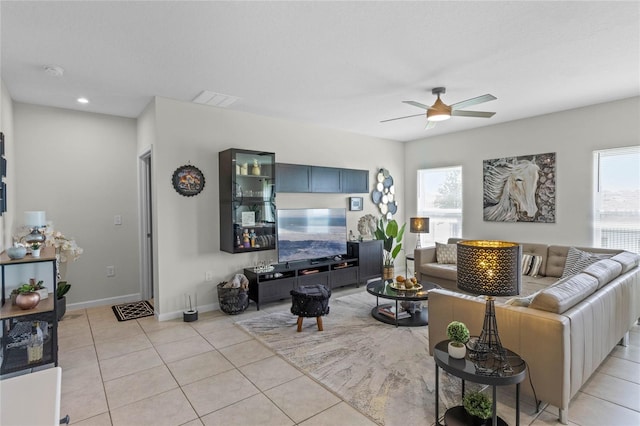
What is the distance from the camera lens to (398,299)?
3.65m

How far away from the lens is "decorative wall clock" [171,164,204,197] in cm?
414

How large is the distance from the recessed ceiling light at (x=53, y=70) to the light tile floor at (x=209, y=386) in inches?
104

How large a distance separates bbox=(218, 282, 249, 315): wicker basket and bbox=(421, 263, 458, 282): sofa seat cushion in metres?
2.70

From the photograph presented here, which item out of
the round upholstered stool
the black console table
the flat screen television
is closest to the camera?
the black console table

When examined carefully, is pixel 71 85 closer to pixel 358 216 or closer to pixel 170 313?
pixel 170 313

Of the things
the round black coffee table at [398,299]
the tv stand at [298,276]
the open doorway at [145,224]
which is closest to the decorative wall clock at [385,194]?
the tv stand at [298,276]

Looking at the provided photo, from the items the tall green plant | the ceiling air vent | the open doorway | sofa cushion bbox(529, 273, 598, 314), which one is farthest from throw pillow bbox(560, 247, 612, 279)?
the open doorway

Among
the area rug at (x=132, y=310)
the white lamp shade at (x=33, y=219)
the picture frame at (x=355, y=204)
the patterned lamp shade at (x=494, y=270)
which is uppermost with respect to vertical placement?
the picture frame at (x=355, y=204)

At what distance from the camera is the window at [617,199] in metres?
4.20

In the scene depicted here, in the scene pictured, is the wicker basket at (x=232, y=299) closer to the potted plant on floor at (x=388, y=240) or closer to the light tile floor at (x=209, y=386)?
the light tile floor at (x=209, y=386)

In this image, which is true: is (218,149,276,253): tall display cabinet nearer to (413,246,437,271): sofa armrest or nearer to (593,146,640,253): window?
(413,246,437,271): sofa armrest

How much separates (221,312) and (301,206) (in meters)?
1.96

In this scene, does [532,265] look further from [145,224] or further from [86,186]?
[86,186]

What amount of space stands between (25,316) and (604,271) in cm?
462
